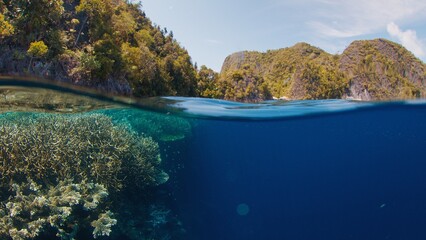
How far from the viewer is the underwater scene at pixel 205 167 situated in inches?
275

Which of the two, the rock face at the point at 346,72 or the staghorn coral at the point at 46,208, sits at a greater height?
the rock face at the point at 346,72

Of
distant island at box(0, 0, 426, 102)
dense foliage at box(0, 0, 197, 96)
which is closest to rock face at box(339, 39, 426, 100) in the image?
distant island at box(0, 0, 426, 102)

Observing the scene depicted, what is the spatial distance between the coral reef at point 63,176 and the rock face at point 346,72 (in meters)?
49.4

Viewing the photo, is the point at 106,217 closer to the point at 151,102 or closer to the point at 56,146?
the point at 56,146

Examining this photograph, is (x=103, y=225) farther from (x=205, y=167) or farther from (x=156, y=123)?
(x=205, y=167)

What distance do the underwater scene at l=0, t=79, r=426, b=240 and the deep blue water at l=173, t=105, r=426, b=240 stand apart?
0.06m

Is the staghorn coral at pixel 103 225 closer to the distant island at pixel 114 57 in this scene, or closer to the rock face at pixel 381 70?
the distant island at pixel 114 57

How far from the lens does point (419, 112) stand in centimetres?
1149

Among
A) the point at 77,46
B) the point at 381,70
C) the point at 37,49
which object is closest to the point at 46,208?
the point at 37,49

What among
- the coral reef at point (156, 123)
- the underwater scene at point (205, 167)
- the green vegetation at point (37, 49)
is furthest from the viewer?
the green vegetation at point (37, 49)

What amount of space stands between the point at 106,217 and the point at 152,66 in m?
22.1

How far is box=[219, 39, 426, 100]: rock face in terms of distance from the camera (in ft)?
230

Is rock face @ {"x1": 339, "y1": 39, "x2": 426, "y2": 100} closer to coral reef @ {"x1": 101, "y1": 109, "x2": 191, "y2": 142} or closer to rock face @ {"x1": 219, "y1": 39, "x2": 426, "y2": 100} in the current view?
rock face @ {"x1": 219, "y1": 39, "x2": 426, "y2": 100}

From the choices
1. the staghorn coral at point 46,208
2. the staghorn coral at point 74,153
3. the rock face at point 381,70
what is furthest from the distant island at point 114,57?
the staghorn coral at point 46,208
